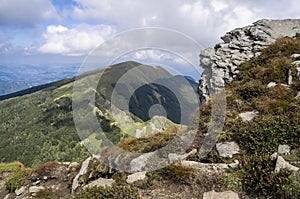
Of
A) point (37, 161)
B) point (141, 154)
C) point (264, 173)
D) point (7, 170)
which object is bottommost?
point (37, 161)

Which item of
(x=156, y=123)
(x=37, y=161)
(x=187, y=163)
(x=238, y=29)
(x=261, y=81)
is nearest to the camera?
(x=187, y=163)

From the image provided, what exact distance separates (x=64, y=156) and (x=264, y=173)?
180m

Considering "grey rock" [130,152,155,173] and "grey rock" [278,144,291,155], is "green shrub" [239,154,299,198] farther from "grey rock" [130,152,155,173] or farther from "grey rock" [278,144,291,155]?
"grey rock" [130,152,155,173]

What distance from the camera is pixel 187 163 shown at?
9.81 meters

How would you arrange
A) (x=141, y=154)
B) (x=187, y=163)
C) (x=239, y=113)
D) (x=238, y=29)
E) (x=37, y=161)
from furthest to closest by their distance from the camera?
(x=37, y=161), (x=238, y=29), (x=239, y=113), (x=141, y=154), (x=187, y=163)

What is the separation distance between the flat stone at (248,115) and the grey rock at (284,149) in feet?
8.18

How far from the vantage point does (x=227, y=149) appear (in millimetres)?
10164

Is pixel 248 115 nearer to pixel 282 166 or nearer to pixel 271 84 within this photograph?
pixel 271 84

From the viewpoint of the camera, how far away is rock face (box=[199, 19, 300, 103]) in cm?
1956

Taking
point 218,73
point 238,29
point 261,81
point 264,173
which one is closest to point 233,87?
point 261,81

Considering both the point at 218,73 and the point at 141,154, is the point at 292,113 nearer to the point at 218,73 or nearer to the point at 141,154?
the point at 141,154

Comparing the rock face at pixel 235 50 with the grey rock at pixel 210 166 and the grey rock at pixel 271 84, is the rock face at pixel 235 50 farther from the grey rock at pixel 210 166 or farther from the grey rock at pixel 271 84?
the grey rock at pixel 210 166

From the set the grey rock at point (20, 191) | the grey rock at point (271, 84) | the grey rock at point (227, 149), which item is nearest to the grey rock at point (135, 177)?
the grey rock at point (227, 149)

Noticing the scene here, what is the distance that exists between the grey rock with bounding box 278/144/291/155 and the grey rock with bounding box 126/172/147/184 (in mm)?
4893
